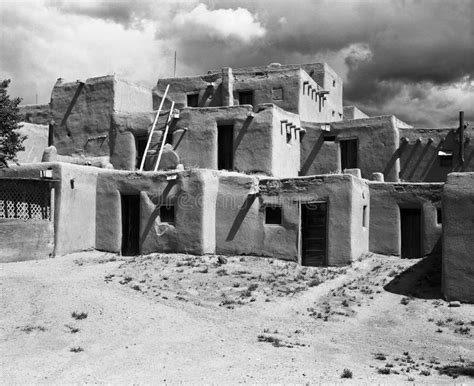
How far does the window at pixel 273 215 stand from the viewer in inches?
825

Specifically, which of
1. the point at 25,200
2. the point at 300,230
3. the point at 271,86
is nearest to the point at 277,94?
the point at 271,86

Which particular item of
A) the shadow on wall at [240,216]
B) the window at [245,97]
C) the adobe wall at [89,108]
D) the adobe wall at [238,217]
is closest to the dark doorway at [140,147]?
the adobe wall at [89,108]

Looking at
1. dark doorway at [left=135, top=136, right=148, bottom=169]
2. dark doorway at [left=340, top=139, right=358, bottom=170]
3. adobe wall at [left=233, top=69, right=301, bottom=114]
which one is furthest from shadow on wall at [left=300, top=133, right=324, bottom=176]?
dark doorway at [left=135, top=136, right=148, bottom=169]

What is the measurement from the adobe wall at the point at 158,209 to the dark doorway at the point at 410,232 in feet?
23.8

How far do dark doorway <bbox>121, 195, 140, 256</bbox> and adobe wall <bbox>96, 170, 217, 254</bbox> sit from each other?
46 centimetres

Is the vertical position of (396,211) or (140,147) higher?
(140,147)

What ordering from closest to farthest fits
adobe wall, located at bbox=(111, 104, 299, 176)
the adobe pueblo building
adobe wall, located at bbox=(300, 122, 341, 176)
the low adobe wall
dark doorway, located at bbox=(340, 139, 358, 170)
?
the low adobe wall, the adobe pueblo building, adobe wall, located at bbox=(111, 104, 299, 176), dark doorway, located at bbox=(340, 139, 358, 170), adobe wall, located at bbox=(300, 122, 341, 176)

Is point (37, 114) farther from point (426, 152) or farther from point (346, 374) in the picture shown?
point (346, 374)

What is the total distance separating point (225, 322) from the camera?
1437 centimetres

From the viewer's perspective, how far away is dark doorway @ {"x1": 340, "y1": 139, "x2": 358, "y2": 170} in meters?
26.2

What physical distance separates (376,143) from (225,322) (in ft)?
46.1

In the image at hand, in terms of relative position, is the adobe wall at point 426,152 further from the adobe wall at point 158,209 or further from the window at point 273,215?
the adobe wall at point 158,209

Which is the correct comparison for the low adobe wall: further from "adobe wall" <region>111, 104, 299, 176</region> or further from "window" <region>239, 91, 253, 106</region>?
"window" <region>239, 91, 253, 106</region>

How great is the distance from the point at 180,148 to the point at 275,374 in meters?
15.7
